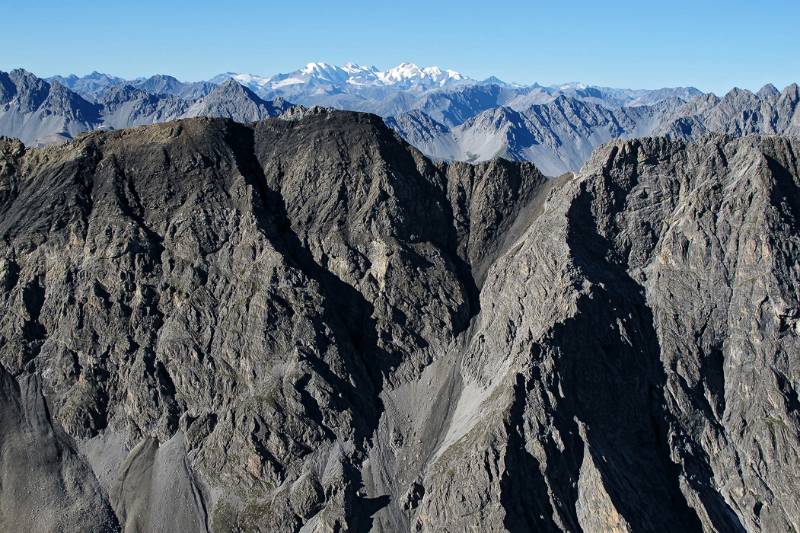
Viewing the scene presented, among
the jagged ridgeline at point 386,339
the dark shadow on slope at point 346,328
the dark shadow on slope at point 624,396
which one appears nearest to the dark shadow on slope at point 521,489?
the jagged ridgeline at point 386,339

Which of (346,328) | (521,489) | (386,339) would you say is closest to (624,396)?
(521,489)

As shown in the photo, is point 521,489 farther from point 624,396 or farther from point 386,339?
point 386,339

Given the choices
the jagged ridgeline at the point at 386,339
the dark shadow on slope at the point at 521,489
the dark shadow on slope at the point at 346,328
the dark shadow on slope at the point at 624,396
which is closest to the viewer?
the dark shadow on slope at the point at 521,489

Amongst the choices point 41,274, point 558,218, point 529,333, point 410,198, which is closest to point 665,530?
point 529,333

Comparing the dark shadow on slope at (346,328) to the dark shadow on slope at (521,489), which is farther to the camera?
the dark shadow on slope at (346,328)

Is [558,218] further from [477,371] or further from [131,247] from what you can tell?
[131,247]

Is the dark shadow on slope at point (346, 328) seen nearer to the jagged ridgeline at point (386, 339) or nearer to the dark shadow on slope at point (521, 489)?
the jagged ridgeline at point (386, 339)

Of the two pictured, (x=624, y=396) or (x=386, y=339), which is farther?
(x=386, y=339)

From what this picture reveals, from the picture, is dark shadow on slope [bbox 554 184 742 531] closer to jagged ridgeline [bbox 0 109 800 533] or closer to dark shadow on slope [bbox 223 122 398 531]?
jagged ridgeline [bbox 0 109 800 533]

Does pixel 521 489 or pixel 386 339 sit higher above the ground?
pixel 386 339
